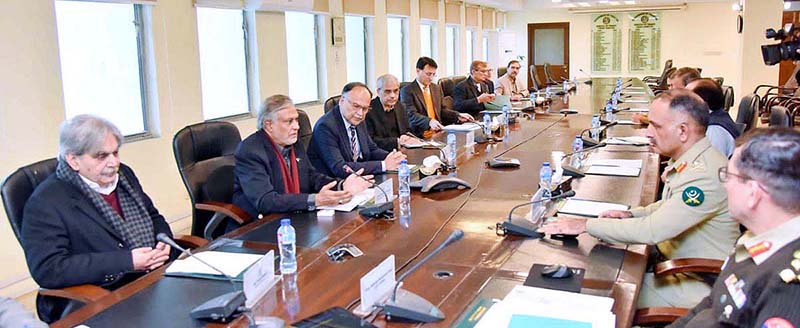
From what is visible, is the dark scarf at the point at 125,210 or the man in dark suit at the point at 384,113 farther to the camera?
the man in dark suit at the point at 384,113

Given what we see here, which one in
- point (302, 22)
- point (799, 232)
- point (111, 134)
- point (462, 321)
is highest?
point (302, 22)

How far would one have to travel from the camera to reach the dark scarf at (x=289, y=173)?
296 centimetres

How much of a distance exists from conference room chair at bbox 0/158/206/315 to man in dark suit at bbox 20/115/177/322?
58 mm

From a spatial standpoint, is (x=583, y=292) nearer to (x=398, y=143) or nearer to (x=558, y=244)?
(x=558, y=244)

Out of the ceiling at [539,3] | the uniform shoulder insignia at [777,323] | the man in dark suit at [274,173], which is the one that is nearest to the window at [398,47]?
the ceiling at [539,3]

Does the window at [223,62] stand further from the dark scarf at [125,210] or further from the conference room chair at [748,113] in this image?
the conference room chair at [748,113]

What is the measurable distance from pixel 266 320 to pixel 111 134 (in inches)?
43.8

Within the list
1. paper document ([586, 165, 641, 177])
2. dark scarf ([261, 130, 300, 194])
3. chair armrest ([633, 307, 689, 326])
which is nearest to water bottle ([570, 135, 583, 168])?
paper document ([586, 165, 641, 177])

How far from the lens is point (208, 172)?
324cm

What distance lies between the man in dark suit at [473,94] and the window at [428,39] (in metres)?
3.88

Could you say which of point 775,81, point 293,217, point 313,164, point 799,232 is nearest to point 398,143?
point 313,164

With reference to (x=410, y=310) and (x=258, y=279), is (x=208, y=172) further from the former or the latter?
(x=410, y=310)

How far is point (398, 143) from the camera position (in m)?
4.44

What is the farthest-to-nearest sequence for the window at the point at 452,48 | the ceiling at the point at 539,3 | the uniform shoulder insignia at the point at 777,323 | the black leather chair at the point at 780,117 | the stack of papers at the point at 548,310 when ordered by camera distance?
1. the ceiling at the point at 539,3
2. the window at the point at 452,48
3. the black leather chair at the point at 780,117
4. the stack of papers at the point at 548,310
5. the uniform shoulder insignia at the point at 777,323
